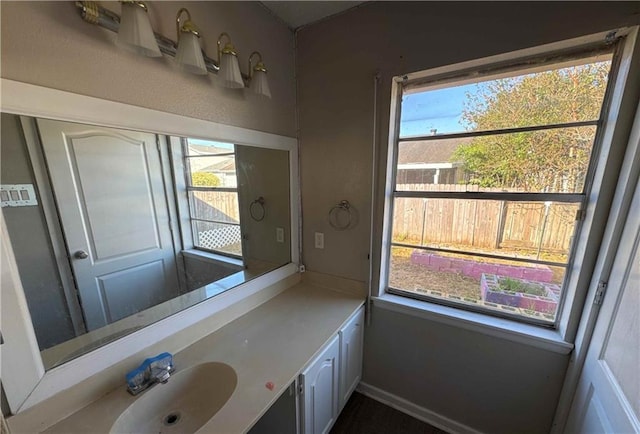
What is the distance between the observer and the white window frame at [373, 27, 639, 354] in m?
1.00

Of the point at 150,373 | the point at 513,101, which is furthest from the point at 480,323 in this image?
the point at 150,373

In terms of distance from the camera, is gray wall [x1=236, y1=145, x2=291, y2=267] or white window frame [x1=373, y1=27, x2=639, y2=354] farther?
gray wall [x1=236, y1=145, x2=291, y2=267]

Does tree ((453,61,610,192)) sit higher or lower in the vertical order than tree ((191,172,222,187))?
higher

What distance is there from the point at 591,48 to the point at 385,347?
6.26ft

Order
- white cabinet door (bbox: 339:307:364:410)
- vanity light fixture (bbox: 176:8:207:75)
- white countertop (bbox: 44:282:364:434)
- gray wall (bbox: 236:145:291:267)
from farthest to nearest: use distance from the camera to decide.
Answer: gray wall (bbox: 236:145:291:267) < white cabinet door (bbox: 339:307:364:410) < vanity light fixture (bbox: 176:8:207:75) < white countertop (bbox: 44:282:364:434)

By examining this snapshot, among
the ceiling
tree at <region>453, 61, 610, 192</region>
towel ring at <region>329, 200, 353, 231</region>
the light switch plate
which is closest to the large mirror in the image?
the light switch plate

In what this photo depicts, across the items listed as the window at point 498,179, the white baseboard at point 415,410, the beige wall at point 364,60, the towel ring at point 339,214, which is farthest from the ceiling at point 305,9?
the white baseboard at point 415,410

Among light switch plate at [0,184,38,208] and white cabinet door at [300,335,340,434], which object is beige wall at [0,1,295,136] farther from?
white cabinet door at [300,335,340,434]

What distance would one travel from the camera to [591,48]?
1.09m

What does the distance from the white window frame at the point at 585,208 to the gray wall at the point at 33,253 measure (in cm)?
155

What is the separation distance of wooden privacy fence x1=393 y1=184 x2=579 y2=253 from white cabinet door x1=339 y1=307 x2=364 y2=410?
620mm

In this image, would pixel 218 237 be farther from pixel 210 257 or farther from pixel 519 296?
pixel 519 296

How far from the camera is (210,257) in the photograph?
1.42 meters

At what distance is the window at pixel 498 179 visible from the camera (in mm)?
1160
